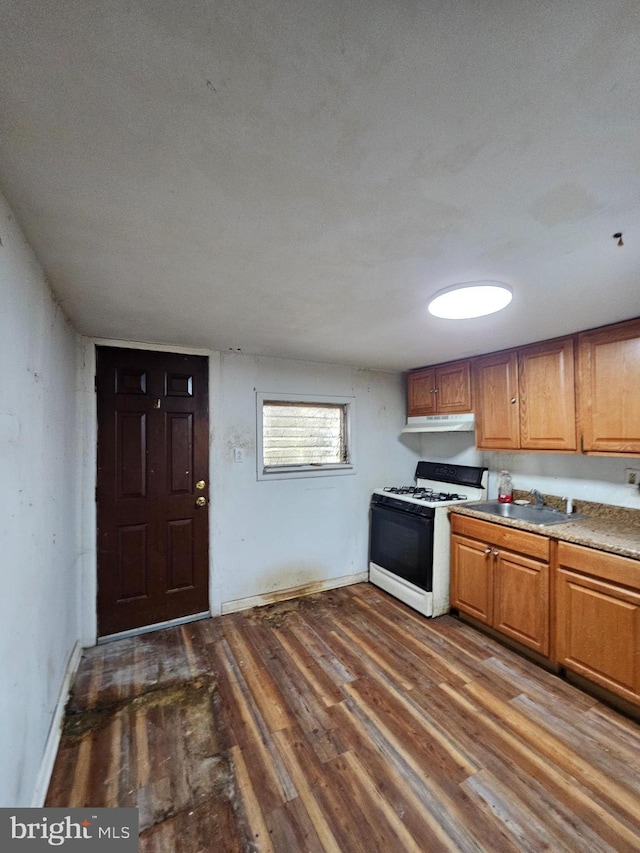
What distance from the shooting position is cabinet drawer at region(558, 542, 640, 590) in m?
1.81

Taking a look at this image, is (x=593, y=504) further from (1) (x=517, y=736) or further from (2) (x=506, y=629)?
(1) (x=517, y=736)

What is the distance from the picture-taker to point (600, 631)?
1941 mm

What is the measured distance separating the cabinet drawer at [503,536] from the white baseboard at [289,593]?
3.85ft

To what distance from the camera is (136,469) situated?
103 inches

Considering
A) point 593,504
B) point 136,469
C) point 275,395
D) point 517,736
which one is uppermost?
point 275,395

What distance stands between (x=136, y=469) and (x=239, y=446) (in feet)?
2.55

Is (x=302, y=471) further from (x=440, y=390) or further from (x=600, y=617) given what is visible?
(x=600, y=617)

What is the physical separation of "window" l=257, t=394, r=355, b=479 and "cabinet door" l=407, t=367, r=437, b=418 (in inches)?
25.0

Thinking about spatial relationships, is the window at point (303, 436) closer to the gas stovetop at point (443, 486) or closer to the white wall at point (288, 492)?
the white wall at point (288, 492)

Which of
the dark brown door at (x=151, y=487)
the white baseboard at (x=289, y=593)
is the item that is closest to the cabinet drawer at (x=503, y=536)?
the white baseboard at (x=289, y=593)

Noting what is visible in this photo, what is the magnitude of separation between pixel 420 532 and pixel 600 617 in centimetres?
121

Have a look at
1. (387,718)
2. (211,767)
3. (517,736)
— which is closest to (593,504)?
(517,736)

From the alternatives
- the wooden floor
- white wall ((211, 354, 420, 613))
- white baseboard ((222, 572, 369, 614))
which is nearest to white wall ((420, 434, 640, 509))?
white wall ((211, 354, 420, 613))

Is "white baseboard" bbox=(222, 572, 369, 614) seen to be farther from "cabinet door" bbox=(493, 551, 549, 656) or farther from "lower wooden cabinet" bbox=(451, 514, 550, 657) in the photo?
"cabinet door" bbox=(493, 551, 549, 656)
